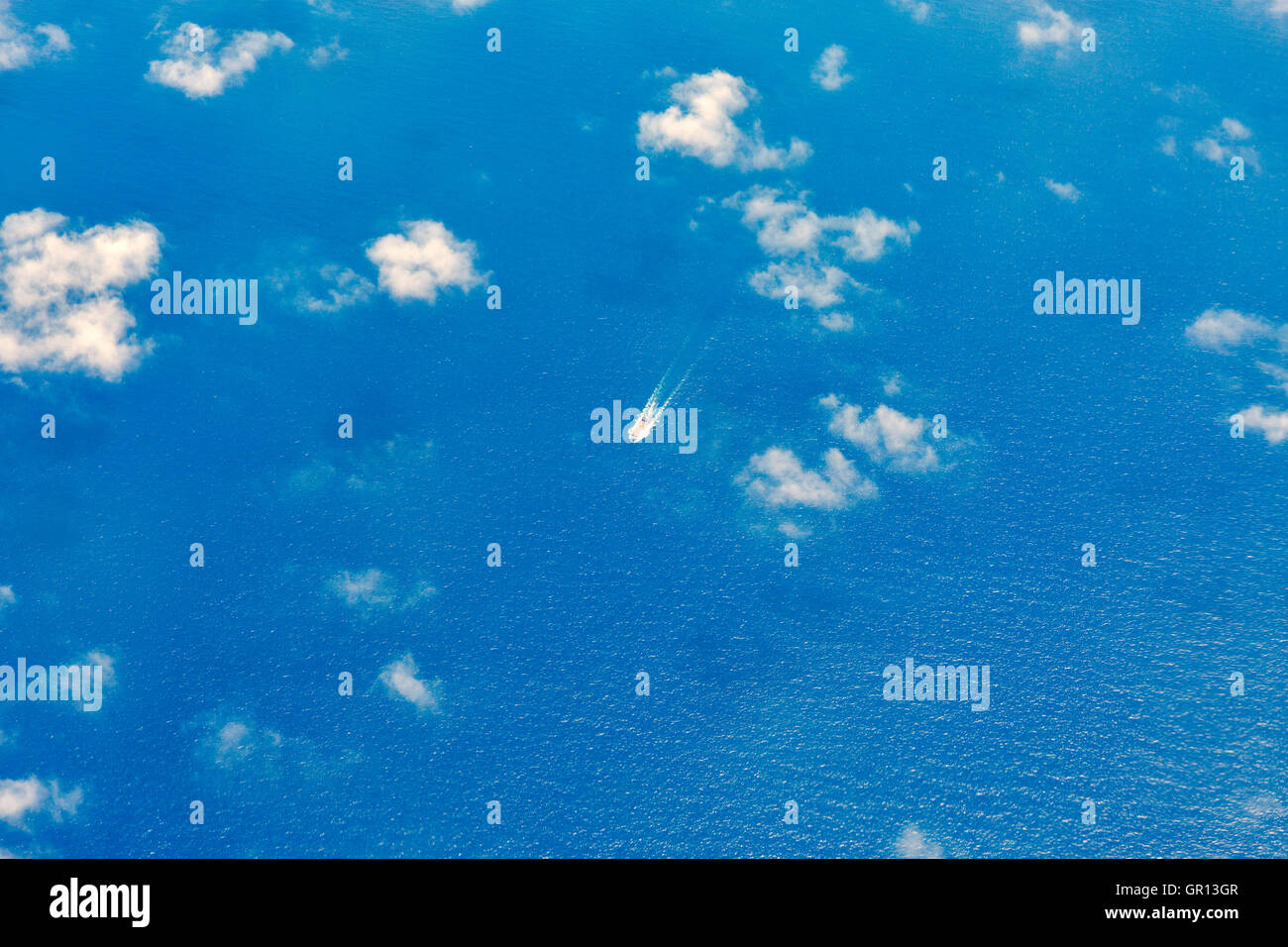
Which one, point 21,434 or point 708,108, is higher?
point 708,108

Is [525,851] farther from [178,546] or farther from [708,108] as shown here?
[708,108]

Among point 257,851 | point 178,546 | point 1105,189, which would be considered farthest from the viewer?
point 1105,189

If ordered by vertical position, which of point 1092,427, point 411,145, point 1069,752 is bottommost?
point 1069,752

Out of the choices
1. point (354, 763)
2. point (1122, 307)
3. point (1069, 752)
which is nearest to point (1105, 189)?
point (1122, 307)
